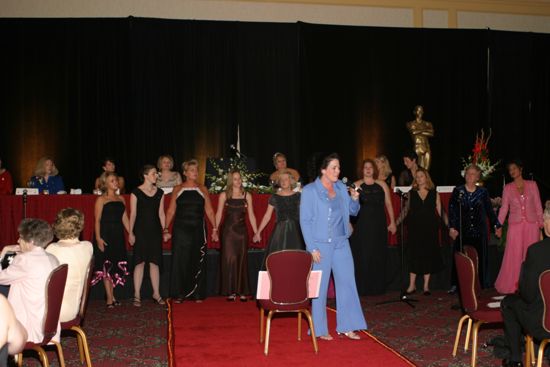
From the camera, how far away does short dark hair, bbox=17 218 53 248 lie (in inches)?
172

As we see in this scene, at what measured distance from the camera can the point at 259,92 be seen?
13391mm

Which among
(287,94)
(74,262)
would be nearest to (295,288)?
(74,262)

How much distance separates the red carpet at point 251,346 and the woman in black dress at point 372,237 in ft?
4.53

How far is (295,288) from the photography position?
548cm

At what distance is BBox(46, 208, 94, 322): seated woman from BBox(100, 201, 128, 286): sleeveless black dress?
9.65ft

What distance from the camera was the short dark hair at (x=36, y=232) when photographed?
4359 millimetres

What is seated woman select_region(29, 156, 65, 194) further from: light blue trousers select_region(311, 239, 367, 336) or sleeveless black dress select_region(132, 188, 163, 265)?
light blue trousers select_region(311, 239, 367, 336)

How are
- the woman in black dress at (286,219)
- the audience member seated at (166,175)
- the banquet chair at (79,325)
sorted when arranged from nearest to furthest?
the banquet chair at (79,325)
the woman in black dress at (286,219)
the audience member seated at (166,175)

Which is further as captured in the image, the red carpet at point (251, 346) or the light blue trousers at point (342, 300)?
the light blue trousers at point (342, 300)

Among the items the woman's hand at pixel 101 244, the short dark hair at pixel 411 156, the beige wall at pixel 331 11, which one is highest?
the beige wall at pixel 331 11

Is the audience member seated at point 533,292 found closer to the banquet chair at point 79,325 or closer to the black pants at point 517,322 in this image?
the black pants at point 517,322

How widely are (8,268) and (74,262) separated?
766 mm

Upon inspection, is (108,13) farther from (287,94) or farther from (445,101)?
(445,101)

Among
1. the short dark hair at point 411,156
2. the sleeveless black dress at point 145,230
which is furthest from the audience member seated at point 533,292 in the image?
the short dark hair at point 411,156
